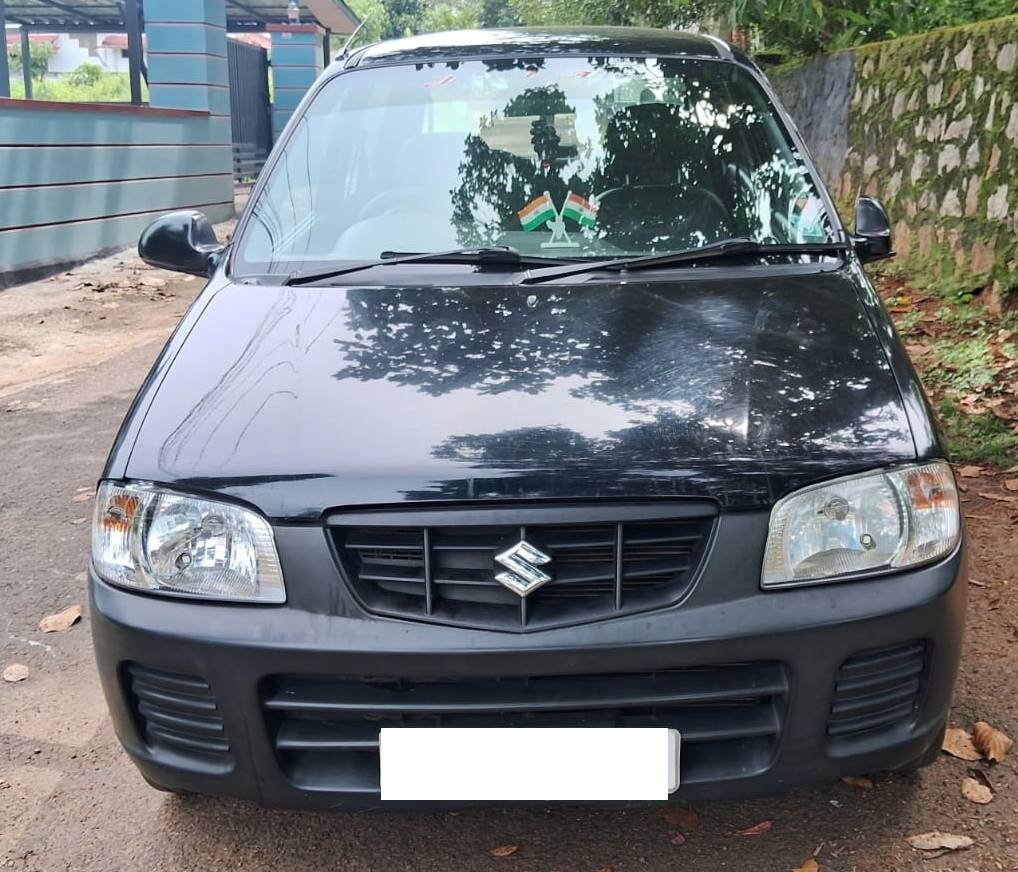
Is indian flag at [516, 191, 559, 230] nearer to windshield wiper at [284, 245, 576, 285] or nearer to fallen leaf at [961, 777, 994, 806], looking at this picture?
windshield wiper at [284, 245, 576, 285]

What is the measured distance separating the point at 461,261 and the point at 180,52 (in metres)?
12.3

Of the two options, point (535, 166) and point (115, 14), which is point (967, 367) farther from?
point (115, 14)

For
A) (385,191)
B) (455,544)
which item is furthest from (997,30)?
(455,544)

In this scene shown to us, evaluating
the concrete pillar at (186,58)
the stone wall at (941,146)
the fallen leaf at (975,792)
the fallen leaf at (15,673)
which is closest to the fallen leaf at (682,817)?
the fallen leaf at (975,792)

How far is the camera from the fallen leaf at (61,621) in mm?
3547

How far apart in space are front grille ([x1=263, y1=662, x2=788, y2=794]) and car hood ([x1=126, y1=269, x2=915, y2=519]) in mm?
333

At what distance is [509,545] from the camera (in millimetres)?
1975

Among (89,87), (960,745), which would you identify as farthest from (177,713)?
(89,87)

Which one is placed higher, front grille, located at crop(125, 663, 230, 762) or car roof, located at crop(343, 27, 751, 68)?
car roof, located at crop(343, 27, 751, 68)

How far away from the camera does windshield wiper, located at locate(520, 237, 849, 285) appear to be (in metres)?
2.82

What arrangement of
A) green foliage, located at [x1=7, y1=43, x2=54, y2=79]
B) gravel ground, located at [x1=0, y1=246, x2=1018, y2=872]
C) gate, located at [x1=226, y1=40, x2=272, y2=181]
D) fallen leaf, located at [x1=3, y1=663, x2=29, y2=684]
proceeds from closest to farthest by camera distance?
gravel ground, located at [x1=0, y1=246, x2=1018, y2=872]
fallen leaf, located at [x1=3, y1=663, x2=29, y2=684]
gate, located at [x1=226, y1=40, x2=272, y2=181]
green foliage, located at [x1=7, y1=43, x2=54, y2=79]

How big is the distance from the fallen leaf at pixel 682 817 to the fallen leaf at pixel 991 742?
774 millimetres

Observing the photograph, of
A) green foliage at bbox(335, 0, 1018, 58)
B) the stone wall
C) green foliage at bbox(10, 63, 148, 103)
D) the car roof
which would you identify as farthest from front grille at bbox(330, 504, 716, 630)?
green foliage at bbox(10, 63, 148, 103)

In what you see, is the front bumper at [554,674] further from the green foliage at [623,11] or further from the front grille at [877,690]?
the green foliage at [623,11]
